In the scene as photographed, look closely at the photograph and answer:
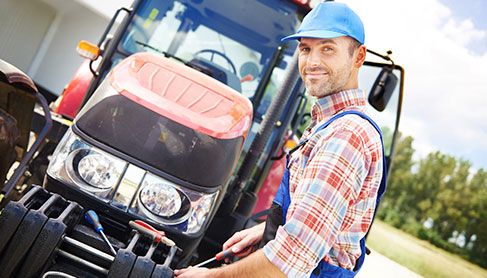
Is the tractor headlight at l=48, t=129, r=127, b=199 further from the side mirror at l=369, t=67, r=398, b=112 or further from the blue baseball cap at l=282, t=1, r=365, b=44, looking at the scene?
the side mirror at l=369, t=67, r=398, b=112

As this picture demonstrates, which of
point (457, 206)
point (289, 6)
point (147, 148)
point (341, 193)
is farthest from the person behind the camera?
point (457, 206)

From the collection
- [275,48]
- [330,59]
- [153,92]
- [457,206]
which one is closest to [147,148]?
[153,92]

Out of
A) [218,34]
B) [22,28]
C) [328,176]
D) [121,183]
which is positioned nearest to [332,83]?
[328,176]

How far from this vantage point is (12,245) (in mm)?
1681

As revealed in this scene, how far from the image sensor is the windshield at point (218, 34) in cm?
382

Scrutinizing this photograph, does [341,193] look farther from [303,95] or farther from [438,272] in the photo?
[438,272]

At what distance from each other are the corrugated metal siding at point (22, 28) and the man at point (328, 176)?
12423 mm

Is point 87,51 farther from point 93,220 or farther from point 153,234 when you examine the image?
point 153,234

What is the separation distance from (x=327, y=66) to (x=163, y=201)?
1.04m

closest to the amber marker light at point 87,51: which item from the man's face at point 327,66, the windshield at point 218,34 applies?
the windshield at point 218,34

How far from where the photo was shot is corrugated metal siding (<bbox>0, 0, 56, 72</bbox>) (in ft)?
40.4

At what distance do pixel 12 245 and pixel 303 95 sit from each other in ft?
9.86

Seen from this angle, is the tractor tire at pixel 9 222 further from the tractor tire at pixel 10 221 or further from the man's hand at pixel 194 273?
the man's hand at pixel 194 273

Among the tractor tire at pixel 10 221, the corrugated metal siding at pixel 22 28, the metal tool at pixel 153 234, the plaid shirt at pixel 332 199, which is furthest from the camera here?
the corrugated metal siding at pixel 22 28
